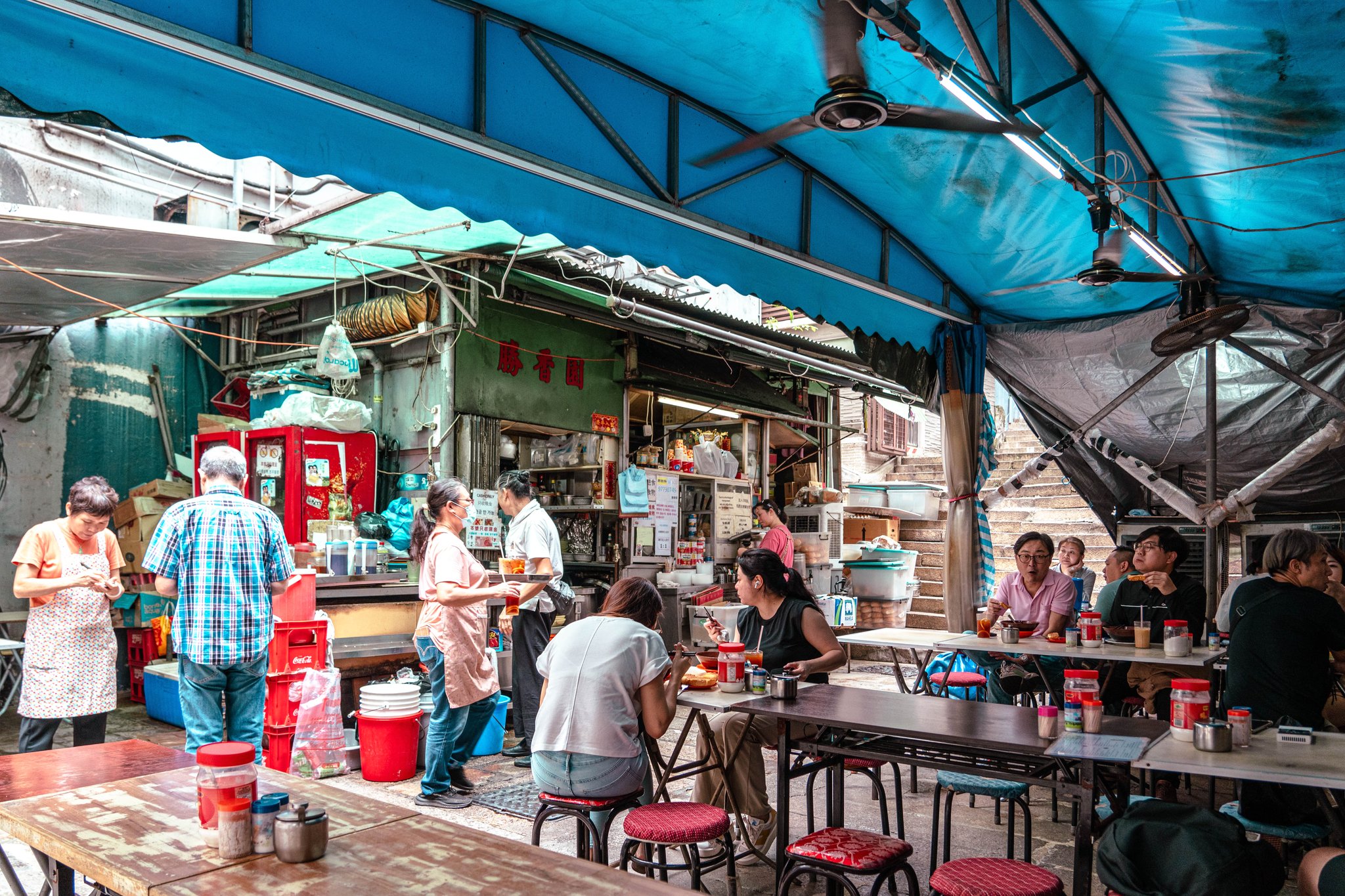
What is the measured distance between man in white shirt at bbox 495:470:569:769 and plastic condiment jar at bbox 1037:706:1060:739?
378 cm

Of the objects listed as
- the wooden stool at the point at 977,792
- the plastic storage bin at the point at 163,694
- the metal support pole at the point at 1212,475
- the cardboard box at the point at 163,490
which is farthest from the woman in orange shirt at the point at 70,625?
the metal support pole at the point at 1212,475

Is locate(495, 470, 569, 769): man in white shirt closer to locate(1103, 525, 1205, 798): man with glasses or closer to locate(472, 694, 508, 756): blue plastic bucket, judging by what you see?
locate(472, 694, 508, 756): blue plastic bucket

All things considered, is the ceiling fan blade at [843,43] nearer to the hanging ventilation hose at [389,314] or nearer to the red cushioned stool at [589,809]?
the red cushioned stool at [589,809]

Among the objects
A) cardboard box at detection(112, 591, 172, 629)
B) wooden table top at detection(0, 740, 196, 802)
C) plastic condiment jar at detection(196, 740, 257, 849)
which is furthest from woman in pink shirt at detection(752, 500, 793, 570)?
plastic condiment jar at detection(196, 740, 257, 849)

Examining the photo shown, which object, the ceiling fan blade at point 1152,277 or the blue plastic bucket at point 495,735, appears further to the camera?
the blue plastic bucket at point 495,735

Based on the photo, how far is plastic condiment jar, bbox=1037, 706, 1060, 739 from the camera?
11.8ft

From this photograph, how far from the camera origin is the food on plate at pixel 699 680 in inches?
177

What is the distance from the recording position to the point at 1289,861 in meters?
4.78

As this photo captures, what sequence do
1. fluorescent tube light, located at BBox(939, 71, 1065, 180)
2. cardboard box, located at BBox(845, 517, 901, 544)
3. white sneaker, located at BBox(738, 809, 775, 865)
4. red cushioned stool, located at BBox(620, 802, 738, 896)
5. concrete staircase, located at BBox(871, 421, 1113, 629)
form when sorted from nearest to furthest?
1. red cushioned stool, located at BBox(620, 802, 738, 896)
2. fluorescent tube light, located at BBox(939, 71, 1065, 180)
3. white sneaker, located at BBox(738, 809, 775, 865)
4. concrete staircase, located at BBox(871, 421, 1113, 629)
5. cardboard box, located at BBox(845, 517, 901, 544)

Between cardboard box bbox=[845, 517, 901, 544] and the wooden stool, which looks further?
cardboard box bbox=[845, 517, 901, 544]

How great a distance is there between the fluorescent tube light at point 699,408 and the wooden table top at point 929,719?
6788 mm

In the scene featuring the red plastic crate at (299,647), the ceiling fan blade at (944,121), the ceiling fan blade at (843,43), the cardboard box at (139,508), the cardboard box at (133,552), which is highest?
the ceiling fan blade at (843,43)

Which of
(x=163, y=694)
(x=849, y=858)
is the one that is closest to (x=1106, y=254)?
(x=849, y=858)

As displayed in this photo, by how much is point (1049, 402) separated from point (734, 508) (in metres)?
4.64
